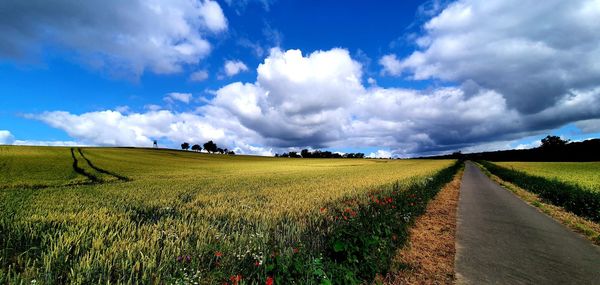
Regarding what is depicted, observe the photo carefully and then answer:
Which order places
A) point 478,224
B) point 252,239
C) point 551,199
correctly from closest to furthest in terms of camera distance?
1. point 252,239
2. point 478,224
3. point 551,199

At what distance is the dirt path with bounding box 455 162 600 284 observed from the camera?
604 cm

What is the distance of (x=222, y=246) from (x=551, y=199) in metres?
23.0

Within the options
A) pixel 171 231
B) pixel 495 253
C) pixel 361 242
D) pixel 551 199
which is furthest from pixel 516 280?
pixel 551 199

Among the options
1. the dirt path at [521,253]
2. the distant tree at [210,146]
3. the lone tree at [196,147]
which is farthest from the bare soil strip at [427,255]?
the lone tree at [196,147]

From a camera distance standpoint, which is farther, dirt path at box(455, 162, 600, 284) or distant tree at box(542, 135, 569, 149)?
distant tree at box(542, 135, 569, 149)

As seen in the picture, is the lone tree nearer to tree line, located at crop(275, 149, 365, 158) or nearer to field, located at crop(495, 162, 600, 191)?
tree line, located at crop(275, 149, 365, 158)

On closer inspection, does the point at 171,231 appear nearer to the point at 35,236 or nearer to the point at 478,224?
the point at 35,236

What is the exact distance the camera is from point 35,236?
21.4 ft

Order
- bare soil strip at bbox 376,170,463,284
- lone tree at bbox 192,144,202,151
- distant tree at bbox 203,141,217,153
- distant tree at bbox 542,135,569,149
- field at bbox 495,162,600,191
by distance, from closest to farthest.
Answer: bare soil strip at bbox 376,170,463,284 < field at bbox 495,162,600,191 < distant tree at bbox 542,135,569,149 < distant tree at bbox 203,141,217,153 < lone tree at bbox 192,144,202,151

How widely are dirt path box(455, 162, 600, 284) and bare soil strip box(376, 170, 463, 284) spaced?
27 centimetres

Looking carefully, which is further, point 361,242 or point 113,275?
point 361,242

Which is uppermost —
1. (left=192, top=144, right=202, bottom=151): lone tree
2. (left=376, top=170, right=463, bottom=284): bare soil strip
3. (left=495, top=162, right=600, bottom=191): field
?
(left=192, top=144, right=202, bottom=151): lone tree

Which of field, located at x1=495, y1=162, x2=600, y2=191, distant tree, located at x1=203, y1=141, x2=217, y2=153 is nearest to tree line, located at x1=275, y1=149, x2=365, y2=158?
distant tree, located at x1=203, y1=141, x2=217, y2=153

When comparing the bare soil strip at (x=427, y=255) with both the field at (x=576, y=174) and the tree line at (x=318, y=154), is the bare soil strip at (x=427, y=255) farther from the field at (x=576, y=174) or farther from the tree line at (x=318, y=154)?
the tree line at (x=318, y=154)
